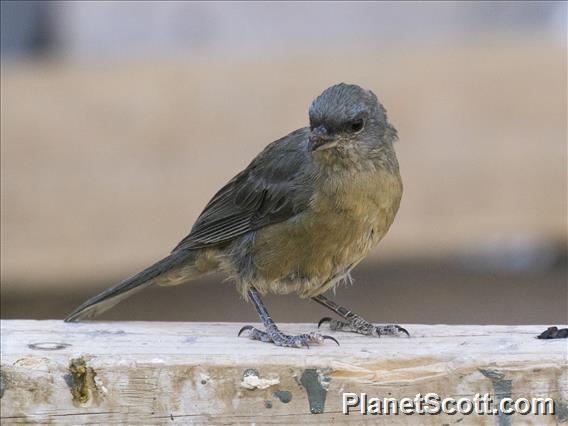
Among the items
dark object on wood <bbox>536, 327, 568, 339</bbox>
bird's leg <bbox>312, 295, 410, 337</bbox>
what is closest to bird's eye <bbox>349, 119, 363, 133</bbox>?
bird's leg <bbox>312, 295, 410, 337</bbox>

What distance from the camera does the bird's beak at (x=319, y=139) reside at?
4.18 metres

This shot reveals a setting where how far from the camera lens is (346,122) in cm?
425

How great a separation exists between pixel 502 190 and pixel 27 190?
2765 millimetres

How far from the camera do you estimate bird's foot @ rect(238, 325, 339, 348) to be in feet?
12.4

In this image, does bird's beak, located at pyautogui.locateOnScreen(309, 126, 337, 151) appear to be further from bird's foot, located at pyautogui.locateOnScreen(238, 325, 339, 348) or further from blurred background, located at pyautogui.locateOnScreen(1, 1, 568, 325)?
blurred background, located at pyautogui.locateOnScreen(1, 1, 568, 325)

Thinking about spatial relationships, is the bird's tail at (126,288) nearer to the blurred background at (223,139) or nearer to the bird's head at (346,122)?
the bird's head at (346,122)

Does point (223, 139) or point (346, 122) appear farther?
point (223, 139)

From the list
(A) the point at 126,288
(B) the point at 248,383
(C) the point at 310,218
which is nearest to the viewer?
(B) the point at 248,383

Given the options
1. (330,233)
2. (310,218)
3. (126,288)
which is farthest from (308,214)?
(126,288)

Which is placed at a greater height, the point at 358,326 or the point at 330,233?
the point at 330,233

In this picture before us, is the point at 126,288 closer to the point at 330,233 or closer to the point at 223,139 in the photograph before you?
the point at 330,233

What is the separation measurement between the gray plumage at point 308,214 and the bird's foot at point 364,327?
0.60ft

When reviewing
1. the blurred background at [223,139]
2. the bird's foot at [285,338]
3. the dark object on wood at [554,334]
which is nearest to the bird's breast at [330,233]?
the bird's foot at [285,338]

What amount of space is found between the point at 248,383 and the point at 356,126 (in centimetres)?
130
